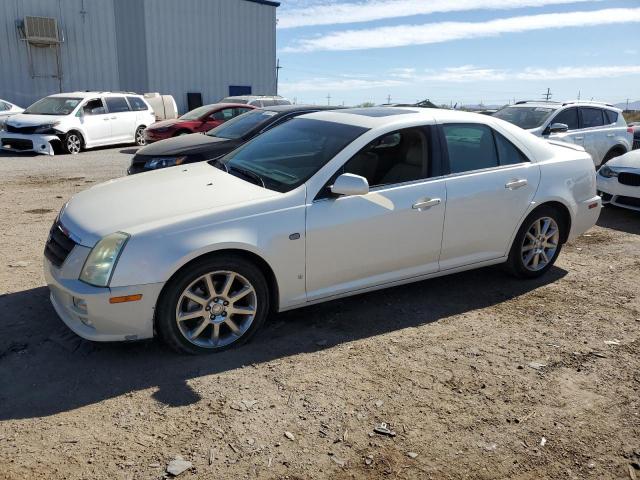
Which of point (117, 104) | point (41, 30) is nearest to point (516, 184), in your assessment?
point (117, 104)

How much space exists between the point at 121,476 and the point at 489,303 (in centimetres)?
334

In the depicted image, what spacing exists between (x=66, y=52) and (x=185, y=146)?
18484 mm

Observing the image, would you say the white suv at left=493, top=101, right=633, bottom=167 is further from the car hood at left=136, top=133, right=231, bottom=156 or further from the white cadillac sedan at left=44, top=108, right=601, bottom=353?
the car hood at left=136, top=133, right=231, bottom=156

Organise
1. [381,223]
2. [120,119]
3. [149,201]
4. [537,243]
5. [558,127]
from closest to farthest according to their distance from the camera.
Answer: [149,201] < [381,223] < [537,243] < [558,127] < [120,119]

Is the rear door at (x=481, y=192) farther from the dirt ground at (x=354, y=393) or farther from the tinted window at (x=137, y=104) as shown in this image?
the tinted window at (x=137, y=104)

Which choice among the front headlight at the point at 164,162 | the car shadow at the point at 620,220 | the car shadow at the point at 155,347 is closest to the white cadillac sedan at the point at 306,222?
the car shadow at the point at 155,347

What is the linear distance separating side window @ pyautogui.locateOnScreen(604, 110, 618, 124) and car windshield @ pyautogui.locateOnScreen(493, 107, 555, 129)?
1.55 meters

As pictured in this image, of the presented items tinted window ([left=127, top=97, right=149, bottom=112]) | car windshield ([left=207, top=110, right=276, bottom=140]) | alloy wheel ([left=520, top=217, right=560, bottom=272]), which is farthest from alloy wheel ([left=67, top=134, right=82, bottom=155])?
alloy wheel ([left=520, top=217, right=560, bottom=272])

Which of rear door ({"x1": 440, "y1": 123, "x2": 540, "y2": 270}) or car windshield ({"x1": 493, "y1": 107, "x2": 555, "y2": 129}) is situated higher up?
car windshield ({"x1": 493, "y1": 107, "x2": 555, "y2": 129})

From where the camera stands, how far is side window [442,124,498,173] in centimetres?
476

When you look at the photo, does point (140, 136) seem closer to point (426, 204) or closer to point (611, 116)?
point (611, 116)

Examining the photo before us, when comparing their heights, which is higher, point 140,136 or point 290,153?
point 290,153

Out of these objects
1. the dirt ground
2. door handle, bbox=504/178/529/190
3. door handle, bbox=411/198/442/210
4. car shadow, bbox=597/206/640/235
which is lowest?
the dirt ground

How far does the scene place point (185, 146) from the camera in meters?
8.80
